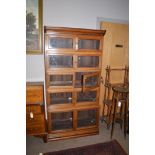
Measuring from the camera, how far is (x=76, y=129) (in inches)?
99.7

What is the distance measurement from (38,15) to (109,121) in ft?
7.16

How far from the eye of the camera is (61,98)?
2508 millimetres

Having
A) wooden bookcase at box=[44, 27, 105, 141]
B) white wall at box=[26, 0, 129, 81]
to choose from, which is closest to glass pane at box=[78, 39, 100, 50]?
wooden bookcase at box=[44, 27, 105, 141]

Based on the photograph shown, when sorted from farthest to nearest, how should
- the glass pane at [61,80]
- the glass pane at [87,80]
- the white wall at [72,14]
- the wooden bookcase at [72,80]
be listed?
1. the white wall at [72,14]
2. the glass pane at [87,80]
3. the glass pane at [61,80]
4. the wooden bookcase at [72,80]

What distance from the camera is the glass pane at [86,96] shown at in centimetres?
259

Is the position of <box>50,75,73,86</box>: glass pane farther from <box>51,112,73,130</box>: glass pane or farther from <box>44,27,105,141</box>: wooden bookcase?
<box>51,112,73,130</box>: glass pane

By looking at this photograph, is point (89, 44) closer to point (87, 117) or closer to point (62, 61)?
point (62, 61)

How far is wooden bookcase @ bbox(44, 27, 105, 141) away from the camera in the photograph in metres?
2.29

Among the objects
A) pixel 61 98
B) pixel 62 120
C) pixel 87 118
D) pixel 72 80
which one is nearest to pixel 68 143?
pixel 62 120

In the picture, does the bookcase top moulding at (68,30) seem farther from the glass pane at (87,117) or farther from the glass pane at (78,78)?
the glass pane at (87,117)

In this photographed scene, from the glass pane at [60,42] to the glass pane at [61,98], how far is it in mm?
727

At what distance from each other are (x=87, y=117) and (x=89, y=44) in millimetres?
1217

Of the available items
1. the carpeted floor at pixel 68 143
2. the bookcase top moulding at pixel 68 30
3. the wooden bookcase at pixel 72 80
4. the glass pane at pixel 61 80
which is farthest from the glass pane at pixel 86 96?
the bookcase top moulding at pixel 68 30
